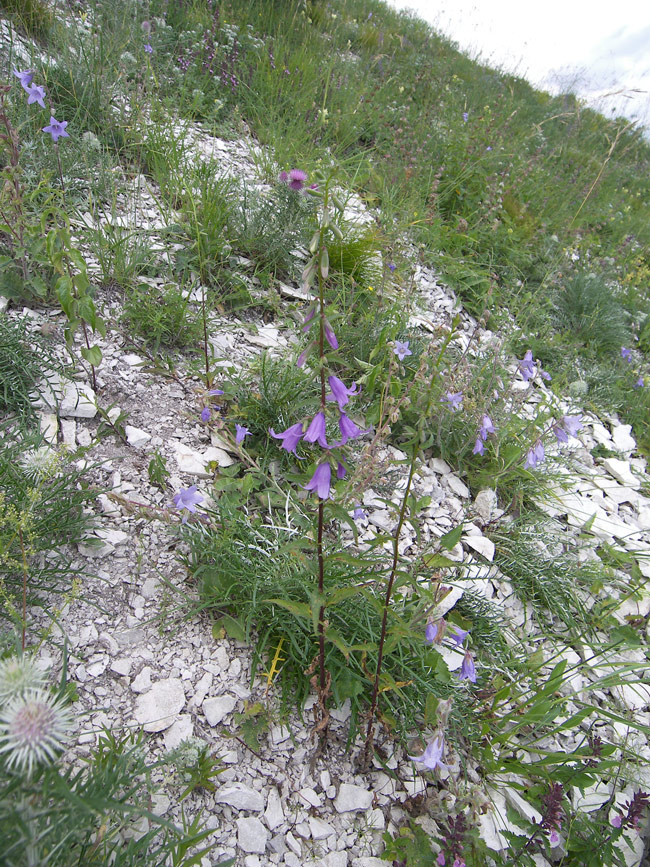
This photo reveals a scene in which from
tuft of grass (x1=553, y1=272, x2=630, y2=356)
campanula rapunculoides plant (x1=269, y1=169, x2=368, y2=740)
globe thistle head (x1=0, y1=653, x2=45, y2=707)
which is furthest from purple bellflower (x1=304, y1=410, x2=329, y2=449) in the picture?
tuft of grass (x1=553, y1=272, x2=630, y2=356)

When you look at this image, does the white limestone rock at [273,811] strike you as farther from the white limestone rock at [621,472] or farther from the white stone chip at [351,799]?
the white limestone rock at [621,472]

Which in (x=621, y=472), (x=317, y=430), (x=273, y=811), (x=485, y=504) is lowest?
(x=273, y=811)

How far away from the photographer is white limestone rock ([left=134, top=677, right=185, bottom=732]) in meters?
1.59

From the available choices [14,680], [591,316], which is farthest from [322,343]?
[591,316]

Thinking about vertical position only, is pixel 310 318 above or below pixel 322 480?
above

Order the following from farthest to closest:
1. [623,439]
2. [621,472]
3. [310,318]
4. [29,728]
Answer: [623,439]
[621,472]
[310,318]
[29,728]

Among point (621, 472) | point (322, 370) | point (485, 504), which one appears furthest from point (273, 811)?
point (621, 472)

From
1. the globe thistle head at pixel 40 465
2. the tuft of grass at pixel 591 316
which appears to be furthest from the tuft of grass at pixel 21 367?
the tuft of grass at pixel 591 316

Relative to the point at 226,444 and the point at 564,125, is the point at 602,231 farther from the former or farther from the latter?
the point at 226,444

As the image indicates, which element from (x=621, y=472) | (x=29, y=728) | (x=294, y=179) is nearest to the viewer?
(x=29, y=728)

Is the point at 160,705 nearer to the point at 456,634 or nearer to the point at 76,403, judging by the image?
the point at 456,634

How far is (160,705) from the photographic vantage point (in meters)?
1.64

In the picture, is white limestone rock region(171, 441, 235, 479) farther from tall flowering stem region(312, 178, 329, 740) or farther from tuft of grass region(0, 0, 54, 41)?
tuft of grass region(0, 0, 54, 41)

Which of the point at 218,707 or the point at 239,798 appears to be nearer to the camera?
the point at 239,798
